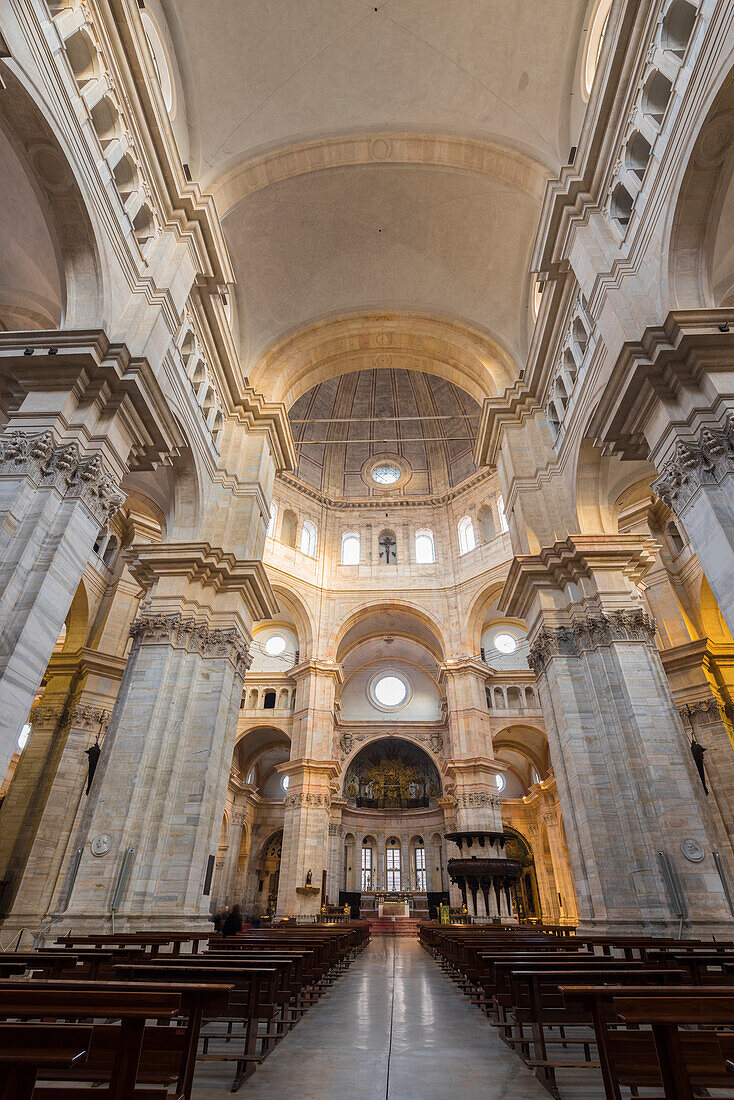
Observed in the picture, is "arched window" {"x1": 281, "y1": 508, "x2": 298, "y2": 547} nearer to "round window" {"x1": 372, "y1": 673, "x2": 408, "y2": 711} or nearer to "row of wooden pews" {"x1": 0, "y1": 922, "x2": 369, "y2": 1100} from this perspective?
"round window" {"x1": 372, "y1": 673, "x2": 408, "y2": 711}

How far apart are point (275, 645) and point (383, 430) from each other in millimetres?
13374

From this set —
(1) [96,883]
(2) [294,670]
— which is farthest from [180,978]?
(2) [294,670]

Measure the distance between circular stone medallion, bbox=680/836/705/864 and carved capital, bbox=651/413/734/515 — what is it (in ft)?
17.4

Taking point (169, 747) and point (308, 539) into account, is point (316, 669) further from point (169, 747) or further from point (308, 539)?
point (169, 747)

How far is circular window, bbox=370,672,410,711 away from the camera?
33438mm

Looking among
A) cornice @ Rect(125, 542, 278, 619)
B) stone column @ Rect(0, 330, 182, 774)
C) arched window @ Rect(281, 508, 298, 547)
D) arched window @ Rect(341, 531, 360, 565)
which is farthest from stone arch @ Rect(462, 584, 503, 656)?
stone column @ Rect(0, 330, 182, 774)

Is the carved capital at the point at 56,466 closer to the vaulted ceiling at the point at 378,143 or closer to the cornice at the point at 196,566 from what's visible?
the cornice at the point at 196,566

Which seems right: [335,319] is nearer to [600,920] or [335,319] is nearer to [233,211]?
[233,211]

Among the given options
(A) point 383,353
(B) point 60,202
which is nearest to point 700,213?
(B) point 60,202

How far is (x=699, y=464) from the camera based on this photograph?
283 inches

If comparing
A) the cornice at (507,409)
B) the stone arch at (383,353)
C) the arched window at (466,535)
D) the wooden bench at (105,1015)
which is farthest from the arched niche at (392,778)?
the wooden bench at (105,1015)

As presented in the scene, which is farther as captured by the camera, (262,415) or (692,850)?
(262,415)

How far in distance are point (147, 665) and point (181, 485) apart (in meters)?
4.22

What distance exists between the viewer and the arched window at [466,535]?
29.0 m
